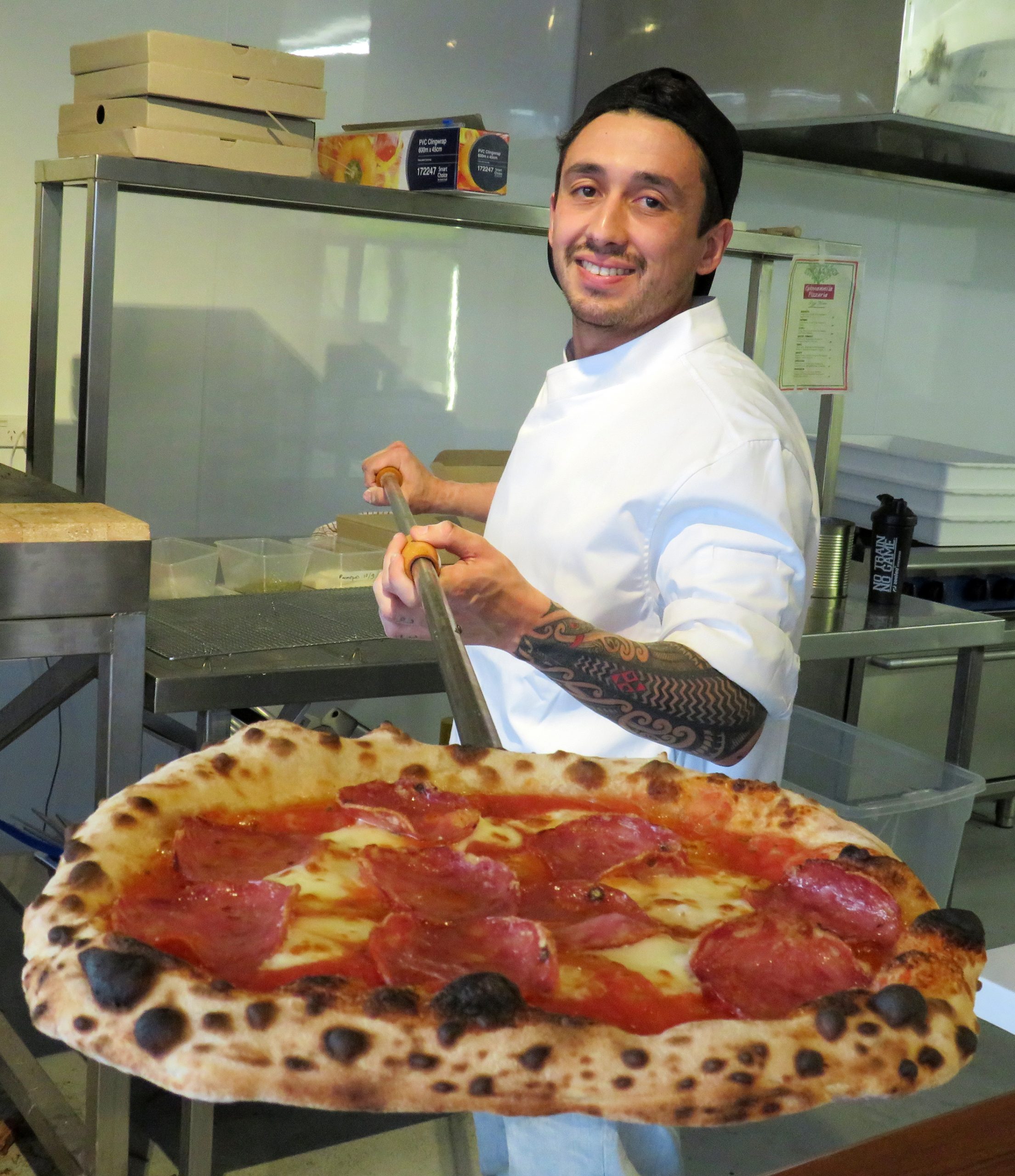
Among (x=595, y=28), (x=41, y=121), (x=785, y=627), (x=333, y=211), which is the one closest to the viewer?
(x=785, y=627)

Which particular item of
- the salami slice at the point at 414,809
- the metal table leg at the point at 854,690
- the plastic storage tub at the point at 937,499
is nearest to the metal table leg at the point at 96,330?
the salami slice at the point at 414,809

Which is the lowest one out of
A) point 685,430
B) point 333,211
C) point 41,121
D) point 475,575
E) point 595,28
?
point 475,575

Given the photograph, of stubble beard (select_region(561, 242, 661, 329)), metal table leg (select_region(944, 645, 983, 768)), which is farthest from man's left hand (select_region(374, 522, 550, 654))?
metal table leg (select_region(944, 645, 983, 768))

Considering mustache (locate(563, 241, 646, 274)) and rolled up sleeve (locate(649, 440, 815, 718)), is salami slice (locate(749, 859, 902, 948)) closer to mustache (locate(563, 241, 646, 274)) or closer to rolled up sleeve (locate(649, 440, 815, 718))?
rolled up sleeve (locate(649, 440, 815, 718))

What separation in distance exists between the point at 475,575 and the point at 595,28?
2503mm

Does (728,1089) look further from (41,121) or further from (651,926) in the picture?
(41,121)

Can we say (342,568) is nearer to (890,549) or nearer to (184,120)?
(184,120)

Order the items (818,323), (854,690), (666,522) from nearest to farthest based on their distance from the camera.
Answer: (666,522)
(818,323)
(854,690)

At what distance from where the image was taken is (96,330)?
1904 millimetres

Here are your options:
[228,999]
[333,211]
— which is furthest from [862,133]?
[228,999]

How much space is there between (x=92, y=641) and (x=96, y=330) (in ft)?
1.81

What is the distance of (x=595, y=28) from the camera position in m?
3.12

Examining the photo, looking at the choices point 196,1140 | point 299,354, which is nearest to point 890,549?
point 299,354

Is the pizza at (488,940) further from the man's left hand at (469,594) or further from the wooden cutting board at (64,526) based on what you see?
the wooden cutting board at (64,526)
